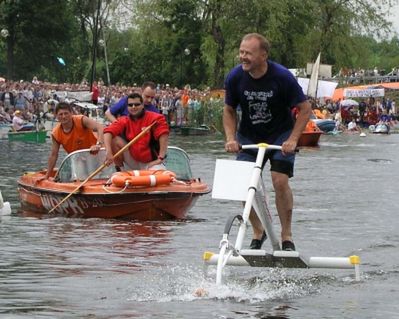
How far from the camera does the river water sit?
7.85 metres

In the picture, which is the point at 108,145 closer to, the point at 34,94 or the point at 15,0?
the point at 34,94

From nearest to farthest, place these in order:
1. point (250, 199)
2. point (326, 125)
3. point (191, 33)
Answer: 1. point (250, 199)
2. point (326, 125)
3. point (191, 33)

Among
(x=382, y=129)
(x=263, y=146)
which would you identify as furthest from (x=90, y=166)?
(x=382, y=129)

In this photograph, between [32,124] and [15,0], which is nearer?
[32,124]

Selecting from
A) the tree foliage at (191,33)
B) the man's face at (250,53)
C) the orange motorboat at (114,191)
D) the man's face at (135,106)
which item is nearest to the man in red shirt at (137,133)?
the man's face at (135,106)

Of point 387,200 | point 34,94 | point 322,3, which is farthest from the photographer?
point 322,3

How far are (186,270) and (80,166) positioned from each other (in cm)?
560

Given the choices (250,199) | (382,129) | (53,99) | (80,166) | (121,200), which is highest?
(250,199)

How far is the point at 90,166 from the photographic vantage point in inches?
592

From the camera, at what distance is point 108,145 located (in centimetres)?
1419

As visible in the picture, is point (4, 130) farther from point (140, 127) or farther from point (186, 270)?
point (186, 270)

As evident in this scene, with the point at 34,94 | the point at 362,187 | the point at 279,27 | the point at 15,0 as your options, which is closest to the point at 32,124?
the point at 34,94

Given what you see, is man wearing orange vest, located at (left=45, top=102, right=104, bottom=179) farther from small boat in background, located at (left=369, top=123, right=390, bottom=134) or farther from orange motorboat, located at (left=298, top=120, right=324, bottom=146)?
small boat in background, located at (left=369, top=123, right=390, bottom=134)

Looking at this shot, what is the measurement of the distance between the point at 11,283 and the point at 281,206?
7.17 feet
